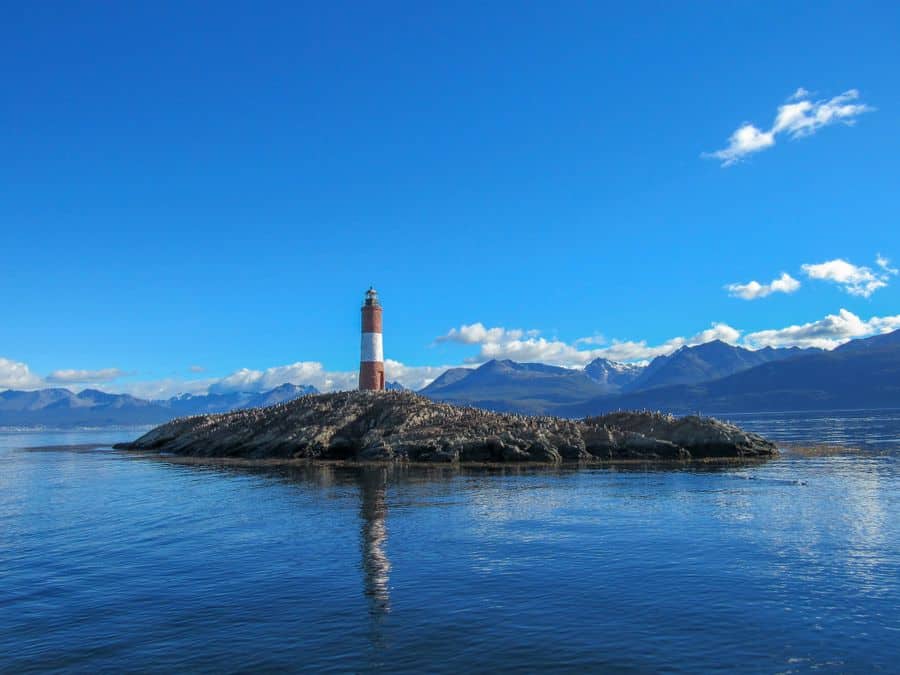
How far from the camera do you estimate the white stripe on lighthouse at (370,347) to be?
299 ft

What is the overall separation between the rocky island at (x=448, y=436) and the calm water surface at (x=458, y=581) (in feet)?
75.6

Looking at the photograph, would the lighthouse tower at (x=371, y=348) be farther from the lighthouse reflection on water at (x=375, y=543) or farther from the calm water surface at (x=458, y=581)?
the calm water surface at (x=458, y=581)

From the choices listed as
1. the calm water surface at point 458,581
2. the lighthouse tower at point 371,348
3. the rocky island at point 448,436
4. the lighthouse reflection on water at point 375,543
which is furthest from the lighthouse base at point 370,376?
the calm water surface at point 458,581

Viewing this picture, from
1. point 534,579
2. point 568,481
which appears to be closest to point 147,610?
point 534,579

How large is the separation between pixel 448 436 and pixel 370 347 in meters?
28.0

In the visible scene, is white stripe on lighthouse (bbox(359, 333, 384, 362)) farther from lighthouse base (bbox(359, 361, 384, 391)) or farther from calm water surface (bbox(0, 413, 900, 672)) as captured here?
calm water surface (bbox(0, 413, 900, 672))

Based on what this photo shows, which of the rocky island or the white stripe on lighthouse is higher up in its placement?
the white stripe on lighthouse

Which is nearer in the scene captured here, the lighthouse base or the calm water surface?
the calm water surface

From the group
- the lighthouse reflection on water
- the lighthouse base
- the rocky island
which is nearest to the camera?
the lighthouse reflection on water

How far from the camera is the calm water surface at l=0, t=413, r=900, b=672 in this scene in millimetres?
15859

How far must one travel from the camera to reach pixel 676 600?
1942 centimetres

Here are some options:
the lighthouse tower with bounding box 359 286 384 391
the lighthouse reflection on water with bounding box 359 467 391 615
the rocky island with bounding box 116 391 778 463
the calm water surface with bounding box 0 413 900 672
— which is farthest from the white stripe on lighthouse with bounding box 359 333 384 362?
the calm water surface with bounding box 0 413 900 672

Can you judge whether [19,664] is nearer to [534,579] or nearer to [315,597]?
[315,597]

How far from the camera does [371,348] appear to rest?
9138 centimetres
